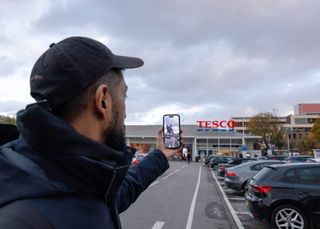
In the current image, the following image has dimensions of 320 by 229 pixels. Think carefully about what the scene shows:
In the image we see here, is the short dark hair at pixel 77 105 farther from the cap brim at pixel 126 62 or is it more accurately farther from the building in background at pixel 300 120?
the building in background at pixel 300 120

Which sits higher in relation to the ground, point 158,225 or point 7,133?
point 7,133

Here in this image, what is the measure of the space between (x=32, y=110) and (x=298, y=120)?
121 metres

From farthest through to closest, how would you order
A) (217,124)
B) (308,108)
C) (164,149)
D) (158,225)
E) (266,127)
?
(308,108) → (217,124) → (266,127) → (158,225) → (164,149)

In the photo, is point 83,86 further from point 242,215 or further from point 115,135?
point 242,215

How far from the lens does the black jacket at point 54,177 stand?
1152 mm

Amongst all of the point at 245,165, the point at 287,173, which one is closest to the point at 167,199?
the point at 245,165

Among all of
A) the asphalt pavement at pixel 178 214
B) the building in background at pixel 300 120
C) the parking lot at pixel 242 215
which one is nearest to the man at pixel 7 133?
the asphalt pavement at pixel 178 214

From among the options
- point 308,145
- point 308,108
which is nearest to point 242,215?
point 308,145

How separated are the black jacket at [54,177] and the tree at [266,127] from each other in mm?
62954

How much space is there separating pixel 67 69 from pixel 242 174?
15.2 metres

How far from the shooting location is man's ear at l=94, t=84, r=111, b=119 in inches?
57.6

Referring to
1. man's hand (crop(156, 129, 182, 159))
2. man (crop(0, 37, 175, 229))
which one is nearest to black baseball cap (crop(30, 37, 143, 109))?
man (crop(0, 37, 175, 229))

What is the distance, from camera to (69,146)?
1316mm

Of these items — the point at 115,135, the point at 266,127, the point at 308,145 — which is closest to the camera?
the point at 115,135
